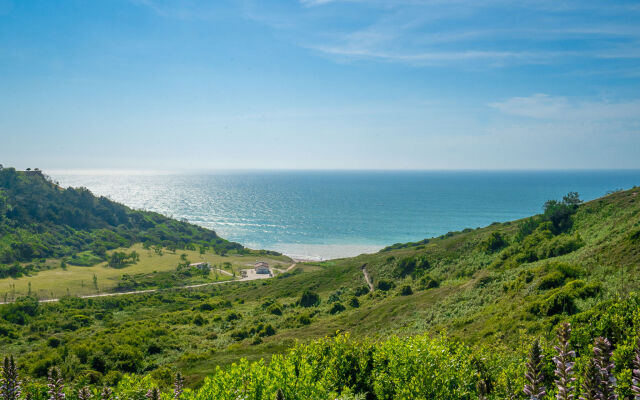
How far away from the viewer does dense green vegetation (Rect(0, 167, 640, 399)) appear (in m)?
13.2

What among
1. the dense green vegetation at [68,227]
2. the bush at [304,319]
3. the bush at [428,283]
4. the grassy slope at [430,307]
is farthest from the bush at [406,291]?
the dense green vegetation at [68,227]

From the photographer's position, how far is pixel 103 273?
112438mm

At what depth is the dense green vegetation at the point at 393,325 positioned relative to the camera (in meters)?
13.2

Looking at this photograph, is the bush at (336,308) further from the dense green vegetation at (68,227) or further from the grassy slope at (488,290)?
the dense green vegetation at (68,227)

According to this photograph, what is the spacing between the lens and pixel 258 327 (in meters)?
44.7

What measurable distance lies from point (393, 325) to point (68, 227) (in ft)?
573

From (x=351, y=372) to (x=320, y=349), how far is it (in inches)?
75.3

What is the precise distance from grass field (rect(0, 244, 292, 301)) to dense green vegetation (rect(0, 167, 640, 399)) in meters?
16.4

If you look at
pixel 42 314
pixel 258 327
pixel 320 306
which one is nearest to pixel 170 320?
pixel 258 327

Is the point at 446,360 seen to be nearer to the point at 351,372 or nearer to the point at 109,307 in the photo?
the point at 351,372

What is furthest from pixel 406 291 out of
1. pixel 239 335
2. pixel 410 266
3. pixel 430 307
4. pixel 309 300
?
pixel 239 335

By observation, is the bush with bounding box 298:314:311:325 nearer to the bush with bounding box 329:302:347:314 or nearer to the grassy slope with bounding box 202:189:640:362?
the grassy slope with bounding box 202:189:640:362

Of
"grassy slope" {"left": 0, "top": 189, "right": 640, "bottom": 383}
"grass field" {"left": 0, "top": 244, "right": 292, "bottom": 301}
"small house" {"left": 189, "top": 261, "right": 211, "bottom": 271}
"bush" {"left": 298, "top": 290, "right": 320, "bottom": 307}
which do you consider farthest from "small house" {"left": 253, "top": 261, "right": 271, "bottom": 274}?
"bush" {"left": 298, "top": 290, "right": 320, "bottom": 307}

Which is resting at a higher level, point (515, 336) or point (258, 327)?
point (515, 336)
